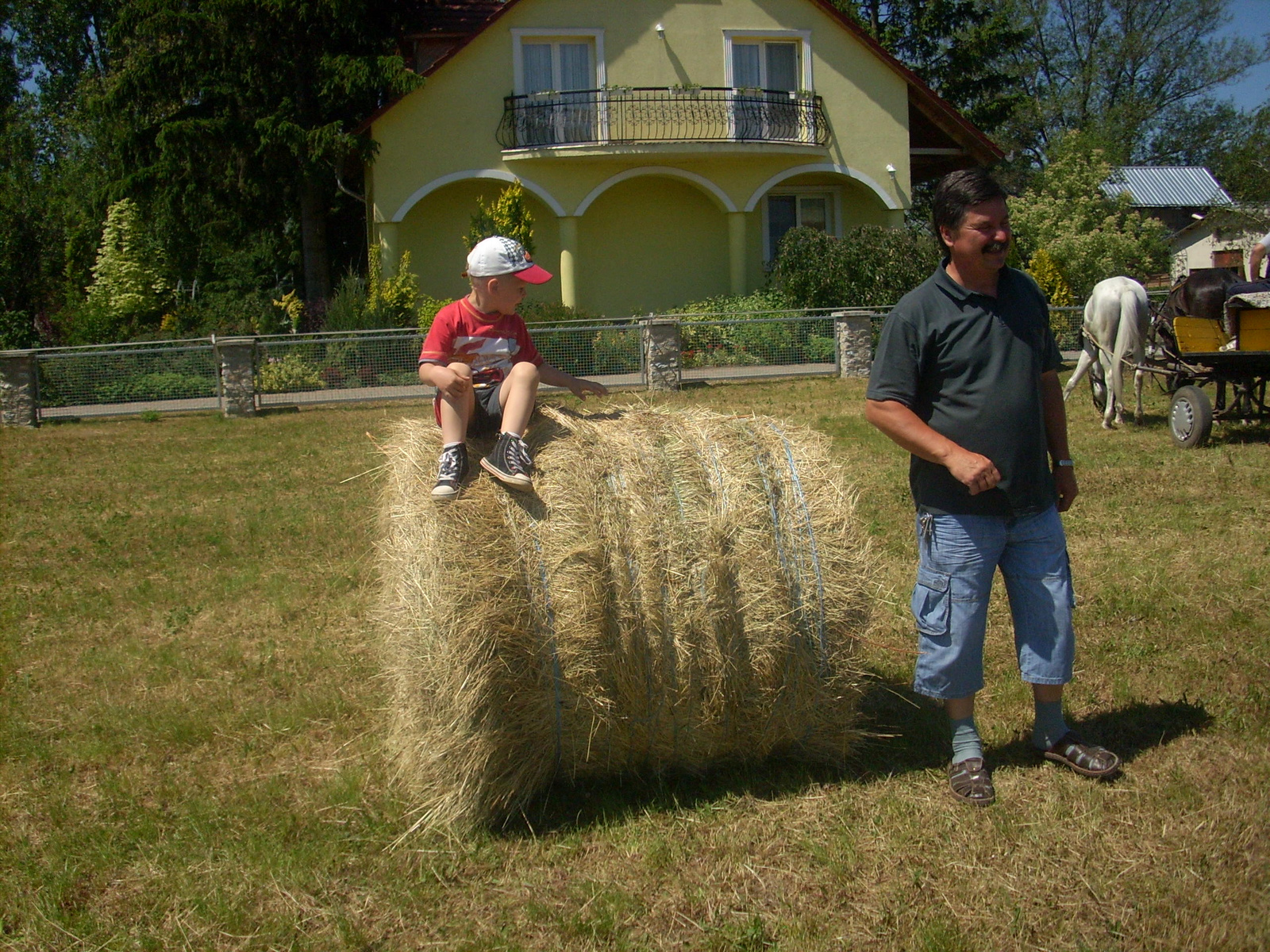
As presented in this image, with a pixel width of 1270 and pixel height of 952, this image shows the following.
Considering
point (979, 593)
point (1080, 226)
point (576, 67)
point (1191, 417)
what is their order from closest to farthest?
point (979, 593), point (1191, 417), point (576, 67), point (1080, 226)

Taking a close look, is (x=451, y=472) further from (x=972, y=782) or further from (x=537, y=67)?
(x=537, y=67)

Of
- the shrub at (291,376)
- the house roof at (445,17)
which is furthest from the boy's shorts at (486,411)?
the house roof at (445,17)

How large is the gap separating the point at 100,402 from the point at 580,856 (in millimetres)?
13824

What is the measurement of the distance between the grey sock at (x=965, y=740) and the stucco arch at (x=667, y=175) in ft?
63.1

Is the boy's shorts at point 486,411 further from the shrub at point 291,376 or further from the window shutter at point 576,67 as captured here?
the window shutter at point 576,67

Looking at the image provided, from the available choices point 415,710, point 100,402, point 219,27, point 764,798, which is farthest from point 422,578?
point 219,27

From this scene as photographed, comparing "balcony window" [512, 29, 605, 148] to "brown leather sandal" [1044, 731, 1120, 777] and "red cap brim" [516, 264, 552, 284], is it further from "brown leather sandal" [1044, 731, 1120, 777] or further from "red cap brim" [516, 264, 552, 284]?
"brown leather sandal" [1044, 731, 1120, 777]

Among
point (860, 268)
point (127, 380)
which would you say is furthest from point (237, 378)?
point (860, 268)

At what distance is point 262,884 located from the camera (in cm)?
346

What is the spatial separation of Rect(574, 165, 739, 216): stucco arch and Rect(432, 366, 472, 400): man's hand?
18.6 m

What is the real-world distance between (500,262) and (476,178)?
18.6 metres

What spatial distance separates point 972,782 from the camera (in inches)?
150

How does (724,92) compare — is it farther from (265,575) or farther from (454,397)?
(454,397)

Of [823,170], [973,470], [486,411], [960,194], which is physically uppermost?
[823,170]
